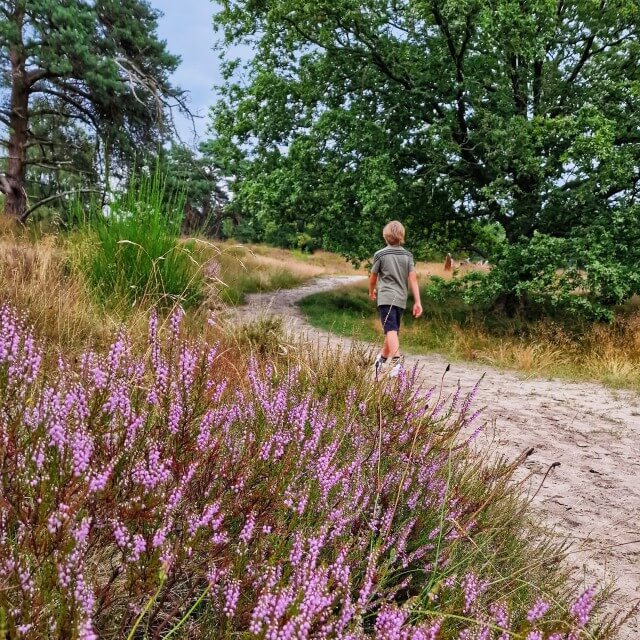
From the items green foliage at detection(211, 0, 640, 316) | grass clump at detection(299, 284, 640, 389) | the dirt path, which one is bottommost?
the dirt path

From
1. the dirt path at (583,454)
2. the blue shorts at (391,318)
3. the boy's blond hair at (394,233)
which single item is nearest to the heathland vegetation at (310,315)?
the dirt path at (583,454)

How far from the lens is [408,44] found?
11.6 meters

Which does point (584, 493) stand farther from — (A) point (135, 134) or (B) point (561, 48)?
(A) point (135, 134)

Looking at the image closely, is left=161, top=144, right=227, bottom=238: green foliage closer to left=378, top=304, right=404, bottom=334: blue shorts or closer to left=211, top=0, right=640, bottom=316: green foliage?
left=211, top=0, right=640, bottom=316: green foliage

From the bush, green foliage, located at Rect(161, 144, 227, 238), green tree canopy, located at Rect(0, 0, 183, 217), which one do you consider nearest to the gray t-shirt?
green foliage, located at Rect(161, 144, 227, 238)

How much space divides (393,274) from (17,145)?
1388 centimetres

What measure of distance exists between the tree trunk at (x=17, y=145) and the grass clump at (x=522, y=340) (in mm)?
9181

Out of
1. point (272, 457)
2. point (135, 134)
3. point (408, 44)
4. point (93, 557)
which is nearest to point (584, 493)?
point (272, 457)

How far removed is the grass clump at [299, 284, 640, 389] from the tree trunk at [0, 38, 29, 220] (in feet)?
30.1

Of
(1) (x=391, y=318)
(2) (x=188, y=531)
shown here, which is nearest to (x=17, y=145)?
(1) (x=391, y=318)

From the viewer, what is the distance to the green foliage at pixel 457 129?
9562 mm

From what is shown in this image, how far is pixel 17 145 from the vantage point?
579 inches

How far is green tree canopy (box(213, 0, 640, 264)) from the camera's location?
384 inches

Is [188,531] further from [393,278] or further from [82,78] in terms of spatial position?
[82,78]
